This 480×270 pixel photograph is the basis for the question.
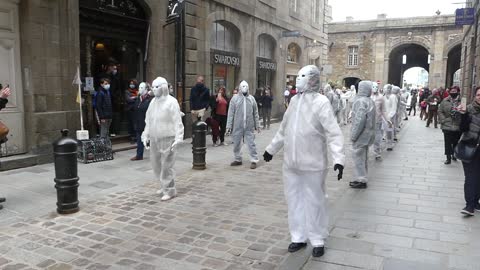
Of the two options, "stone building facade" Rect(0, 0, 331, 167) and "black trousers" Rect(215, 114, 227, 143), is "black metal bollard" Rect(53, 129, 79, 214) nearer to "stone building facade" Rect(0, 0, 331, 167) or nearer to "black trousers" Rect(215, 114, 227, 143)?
"stone building facade" Rect(0, 0, 331, 167)

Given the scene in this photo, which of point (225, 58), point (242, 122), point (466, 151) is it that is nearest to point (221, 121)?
point (242, 122)

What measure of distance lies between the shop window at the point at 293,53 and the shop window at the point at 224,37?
20.7 ft

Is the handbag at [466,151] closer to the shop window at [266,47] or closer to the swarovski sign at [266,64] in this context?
the swarovski sign at [266,64]

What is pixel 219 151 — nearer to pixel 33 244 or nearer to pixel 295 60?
pixel 33 244

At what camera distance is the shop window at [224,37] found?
15.1 meters

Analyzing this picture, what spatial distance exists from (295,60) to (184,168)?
1602cm

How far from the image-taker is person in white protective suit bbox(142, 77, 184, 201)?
6.24 metres

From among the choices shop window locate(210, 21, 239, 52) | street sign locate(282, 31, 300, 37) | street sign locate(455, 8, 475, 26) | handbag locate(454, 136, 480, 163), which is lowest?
handbag locate(454, 136, 480, 163)

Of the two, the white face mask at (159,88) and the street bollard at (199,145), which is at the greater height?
the white face mask at (159,88)

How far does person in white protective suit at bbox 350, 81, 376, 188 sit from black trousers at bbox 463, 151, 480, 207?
1896 millimetres

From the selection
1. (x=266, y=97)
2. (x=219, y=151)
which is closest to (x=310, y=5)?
(x=266, y=97)

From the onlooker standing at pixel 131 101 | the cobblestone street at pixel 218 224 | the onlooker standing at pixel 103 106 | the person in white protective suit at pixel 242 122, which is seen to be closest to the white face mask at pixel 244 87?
the person in white protective suit at pixel 242 122

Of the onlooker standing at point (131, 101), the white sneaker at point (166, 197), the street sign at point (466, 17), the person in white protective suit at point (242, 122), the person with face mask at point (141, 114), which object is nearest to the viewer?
the white sneaker at point (166, 197)

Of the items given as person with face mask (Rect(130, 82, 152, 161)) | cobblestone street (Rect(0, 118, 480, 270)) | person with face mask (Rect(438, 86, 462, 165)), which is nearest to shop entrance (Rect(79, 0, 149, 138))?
person with face mask (Rect(130, 82, 152, 161))
